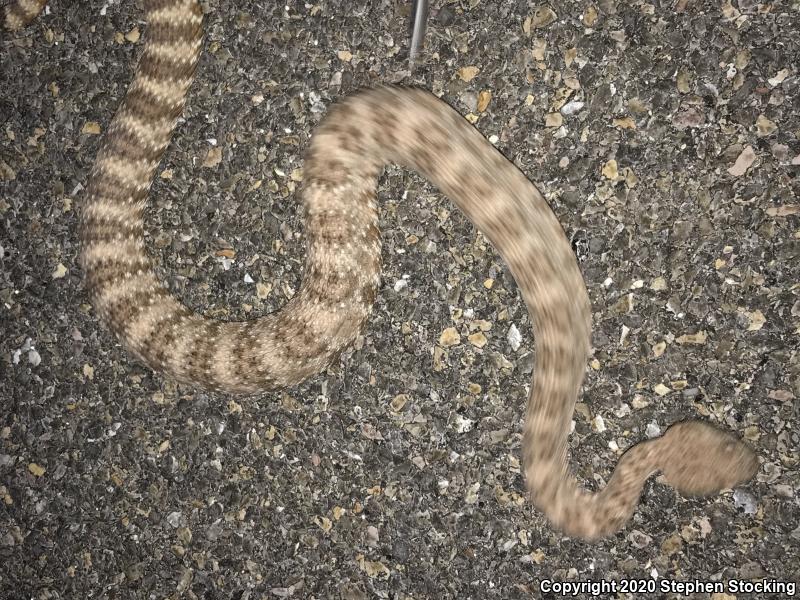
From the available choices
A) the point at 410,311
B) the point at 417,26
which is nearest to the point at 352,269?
the point at 410,311

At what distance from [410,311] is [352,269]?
0.27m

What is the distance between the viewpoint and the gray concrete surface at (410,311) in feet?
7.20

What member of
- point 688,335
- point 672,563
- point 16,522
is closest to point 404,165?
point 688,335

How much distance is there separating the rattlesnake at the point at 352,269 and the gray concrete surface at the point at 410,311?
9 centimetres

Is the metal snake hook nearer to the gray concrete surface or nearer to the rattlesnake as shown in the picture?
the gray concrete surface

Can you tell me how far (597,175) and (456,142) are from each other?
506mm

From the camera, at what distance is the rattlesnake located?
2.18 meters

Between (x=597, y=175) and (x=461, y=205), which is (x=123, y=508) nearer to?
(x=461, y=205)

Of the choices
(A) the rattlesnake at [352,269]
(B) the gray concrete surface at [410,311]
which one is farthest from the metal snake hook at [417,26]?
(A) the rattlesnake at [352,269]

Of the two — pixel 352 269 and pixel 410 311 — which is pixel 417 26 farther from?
pixel 410 311

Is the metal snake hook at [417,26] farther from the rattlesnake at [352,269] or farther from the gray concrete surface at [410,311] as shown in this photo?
the rattlesnake at [352,269]

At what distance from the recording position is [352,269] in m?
2.30

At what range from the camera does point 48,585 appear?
2725 mm

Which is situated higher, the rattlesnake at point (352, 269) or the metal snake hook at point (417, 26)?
the metal snake hook at point (417, 26)
